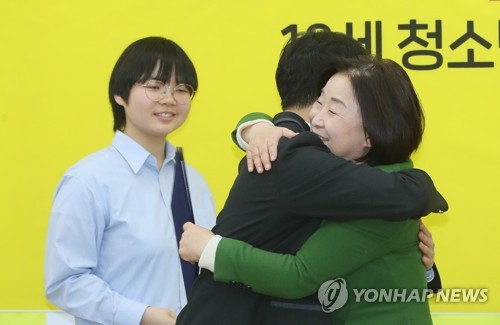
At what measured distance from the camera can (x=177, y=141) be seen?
238 cm

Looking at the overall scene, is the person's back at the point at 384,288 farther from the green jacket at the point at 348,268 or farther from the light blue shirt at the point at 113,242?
the light blue shirt at the point at 113,242

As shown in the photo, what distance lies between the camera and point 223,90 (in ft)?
7.72

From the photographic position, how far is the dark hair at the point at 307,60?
1.46 m

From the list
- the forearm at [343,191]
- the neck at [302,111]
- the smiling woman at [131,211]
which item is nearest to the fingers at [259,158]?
the forearm at [343,191]

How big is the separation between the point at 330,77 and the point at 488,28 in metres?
1.09

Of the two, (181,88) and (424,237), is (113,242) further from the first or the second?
(424,237)

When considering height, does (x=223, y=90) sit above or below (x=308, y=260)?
above

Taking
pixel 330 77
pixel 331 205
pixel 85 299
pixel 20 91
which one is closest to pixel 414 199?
pixel 331 205

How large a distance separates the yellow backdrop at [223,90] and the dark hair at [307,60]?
2.71 feet

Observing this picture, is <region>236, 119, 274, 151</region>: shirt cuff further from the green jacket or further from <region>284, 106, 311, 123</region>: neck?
the green jacket

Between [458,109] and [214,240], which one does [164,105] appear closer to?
[214,240]

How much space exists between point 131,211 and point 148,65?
0.33 meters

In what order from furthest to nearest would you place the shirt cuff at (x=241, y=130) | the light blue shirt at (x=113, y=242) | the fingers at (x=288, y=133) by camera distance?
1. the light blue shirt at (x=113, y=242)
2. the shirt cuff at (x=241, y=130)
3. the fingers at (x=288, y=133)

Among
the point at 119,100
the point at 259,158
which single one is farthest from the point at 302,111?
the point at 119,100
